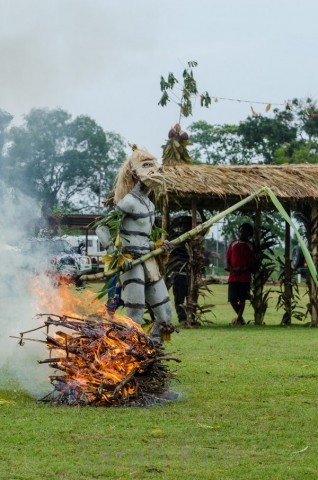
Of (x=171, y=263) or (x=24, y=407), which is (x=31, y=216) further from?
(x=171, y=263)

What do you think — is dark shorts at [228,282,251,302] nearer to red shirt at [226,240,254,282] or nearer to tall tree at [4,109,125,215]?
red shirt at [226,240,254,282]

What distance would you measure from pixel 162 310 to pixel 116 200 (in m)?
1.25

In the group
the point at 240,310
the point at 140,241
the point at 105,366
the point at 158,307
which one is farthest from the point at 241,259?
the point at 105,366

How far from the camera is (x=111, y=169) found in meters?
41.1

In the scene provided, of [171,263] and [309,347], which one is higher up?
[171,263]

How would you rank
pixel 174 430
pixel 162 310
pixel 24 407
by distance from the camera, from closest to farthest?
1. pixel 174 430
2. pixel 24 407
3. pixel 162 310

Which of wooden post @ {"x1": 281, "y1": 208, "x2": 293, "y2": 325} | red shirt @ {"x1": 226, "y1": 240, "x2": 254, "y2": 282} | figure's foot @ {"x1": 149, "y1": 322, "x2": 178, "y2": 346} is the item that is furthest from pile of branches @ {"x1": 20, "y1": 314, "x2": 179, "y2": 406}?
wooden post @ {"x1": 281, "y1": 208, "x2": 293, "y2": 325}

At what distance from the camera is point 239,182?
1811 cm

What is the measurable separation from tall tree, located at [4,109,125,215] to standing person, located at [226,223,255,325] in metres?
2.75

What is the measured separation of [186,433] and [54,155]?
567 inches

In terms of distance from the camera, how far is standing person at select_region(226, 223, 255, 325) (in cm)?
1981

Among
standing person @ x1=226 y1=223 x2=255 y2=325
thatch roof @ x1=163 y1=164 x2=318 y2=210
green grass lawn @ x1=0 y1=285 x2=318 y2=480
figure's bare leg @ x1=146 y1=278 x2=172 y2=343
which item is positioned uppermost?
thatch roof @ x1=163 y1=164 x2=318 y2=210

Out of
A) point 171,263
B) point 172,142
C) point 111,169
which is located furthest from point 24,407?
point 111,169

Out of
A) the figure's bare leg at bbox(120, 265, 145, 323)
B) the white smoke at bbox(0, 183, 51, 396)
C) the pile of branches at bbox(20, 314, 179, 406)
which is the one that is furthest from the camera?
the figure's bare leg at bbox(120, 265, 145, 323)
